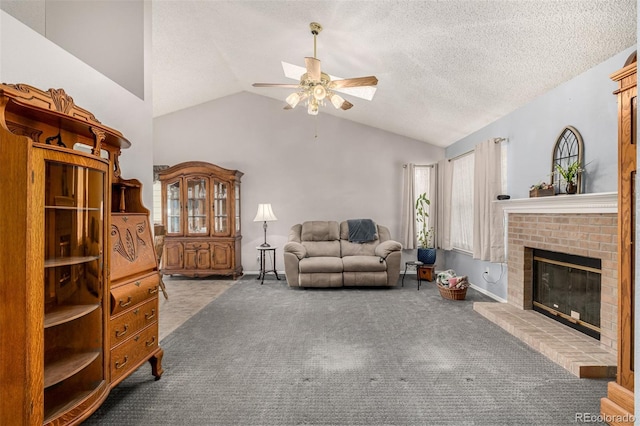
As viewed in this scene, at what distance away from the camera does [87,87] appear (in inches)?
87.0

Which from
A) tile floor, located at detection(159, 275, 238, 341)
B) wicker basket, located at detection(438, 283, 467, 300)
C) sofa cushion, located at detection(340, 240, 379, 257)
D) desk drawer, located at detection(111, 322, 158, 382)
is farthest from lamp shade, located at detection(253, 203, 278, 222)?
desk drawer, located at detection(111, 322, 158, 382)

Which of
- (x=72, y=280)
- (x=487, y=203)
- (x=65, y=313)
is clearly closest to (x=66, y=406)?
(x=65, y=313)

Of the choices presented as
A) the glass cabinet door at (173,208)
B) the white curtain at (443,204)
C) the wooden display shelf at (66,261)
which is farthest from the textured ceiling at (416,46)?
the wooden display shelf at (66,261)

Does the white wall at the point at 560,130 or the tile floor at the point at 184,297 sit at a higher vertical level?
the white wall at the point at 560,130

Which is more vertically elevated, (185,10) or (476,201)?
(185,10)

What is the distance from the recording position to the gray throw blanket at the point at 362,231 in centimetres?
538

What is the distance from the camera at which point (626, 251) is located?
5.56 feet

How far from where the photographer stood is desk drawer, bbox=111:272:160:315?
5.90 feet

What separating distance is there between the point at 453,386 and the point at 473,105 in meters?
3.28

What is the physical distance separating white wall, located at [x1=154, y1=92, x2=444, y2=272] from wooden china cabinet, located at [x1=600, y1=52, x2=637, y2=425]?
4.20 meters

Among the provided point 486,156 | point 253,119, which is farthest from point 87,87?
point 486,156

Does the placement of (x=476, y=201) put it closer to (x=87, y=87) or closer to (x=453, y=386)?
(x=453, y=386)

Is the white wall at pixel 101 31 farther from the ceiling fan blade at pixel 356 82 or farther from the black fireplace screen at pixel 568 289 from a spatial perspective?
the black fireplace screen at pixel 568 289

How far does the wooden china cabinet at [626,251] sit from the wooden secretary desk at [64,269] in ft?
9.06
